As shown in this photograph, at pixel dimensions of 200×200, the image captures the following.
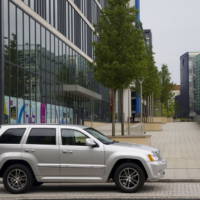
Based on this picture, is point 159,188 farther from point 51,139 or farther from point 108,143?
point 51,139

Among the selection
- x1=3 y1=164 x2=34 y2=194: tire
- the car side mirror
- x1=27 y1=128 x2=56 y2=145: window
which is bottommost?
x1=3 y1=164 x2=34 y2=194: tire

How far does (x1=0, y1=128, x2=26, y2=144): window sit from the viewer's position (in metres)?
12.5

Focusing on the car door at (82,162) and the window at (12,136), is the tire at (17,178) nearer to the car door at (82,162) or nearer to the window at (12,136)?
the window at (12,136)

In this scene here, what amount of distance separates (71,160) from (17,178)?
130cm

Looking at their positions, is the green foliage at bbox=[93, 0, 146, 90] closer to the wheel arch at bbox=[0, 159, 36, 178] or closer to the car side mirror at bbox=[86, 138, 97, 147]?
the car side mirror at bbox=[86, 138, 97, 147]

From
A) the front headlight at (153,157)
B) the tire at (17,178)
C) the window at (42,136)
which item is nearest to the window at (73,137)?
A: the window at (42,136)

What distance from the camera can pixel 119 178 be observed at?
1206 centimetres

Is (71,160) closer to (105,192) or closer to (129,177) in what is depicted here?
(105,192)

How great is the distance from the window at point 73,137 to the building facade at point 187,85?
15138 centimetres

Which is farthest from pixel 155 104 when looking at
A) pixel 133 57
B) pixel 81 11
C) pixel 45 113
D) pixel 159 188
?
pixel 159 188

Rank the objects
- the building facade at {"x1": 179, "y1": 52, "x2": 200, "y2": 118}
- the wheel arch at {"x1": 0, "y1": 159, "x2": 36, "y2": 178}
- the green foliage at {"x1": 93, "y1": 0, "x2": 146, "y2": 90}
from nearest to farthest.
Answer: the wheel arch at {"x1": 0, "y1": 159, "x2": 36, "y2": 178} < the green foliage at {"x1": 93, "y1": 0, "x2": 146, "y2": 90} < the building facade at {"x1": 179, "y1": 52, "x2": 200, "y2": 118}

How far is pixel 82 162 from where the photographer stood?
39.7 ft

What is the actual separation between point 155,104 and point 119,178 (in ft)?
243

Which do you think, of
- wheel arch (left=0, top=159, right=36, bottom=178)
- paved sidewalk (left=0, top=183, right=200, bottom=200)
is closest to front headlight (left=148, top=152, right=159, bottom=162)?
paved sidewalk (left=0, top=183, right=200, bottom=200)
